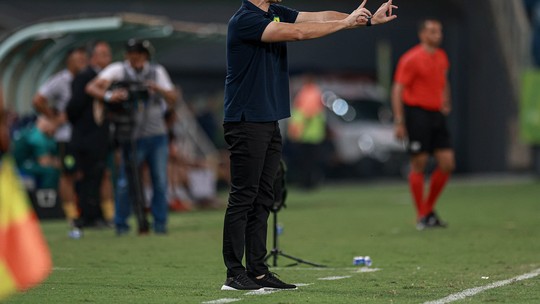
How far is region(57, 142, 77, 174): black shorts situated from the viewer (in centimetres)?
1702

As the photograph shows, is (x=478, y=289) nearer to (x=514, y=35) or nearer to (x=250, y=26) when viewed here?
(x=250, y=26)

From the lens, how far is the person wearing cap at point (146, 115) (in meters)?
15.7

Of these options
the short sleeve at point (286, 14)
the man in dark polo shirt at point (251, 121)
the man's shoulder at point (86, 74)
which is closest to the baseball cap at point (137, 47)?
the man's shoulder at point (86, 74)

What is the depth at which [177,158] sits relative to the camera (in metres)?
20.9

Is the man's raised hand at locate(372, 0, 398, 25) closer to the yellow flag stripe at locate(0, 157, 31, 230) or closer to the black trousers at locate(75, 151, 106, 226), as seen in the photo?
the yellow flag stripe at locate(0, 157, 31, 230)

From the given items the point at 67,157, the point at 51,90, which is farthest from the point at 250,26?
the point at 51,90

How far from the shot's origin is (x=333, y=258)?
12578mm

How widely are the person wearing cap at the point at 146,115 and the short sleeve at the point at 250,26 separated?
6.09 metres

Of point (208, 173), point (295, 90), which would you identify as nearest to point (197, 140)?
point (208, 173)

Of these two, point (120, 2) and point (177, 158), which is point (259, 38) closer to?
point (177, 158)

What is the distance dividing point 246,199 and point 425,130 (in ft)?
21.5

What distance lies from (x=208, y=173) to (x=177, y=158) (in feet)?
3.21

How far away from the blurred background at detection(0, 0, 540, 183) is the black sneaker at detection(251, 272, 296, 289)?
61.3ft

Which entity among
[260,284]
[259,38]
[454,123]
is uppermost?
[259,38]
